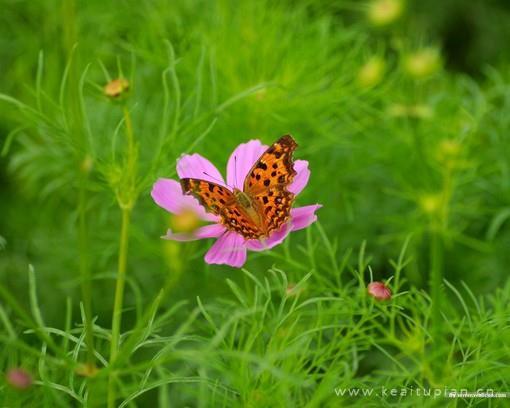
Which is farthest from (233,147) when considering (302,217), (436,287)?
(436,287)

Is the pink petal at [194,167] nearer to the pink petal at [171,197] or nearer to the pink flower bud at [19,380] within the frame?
the pink petal at [171,197]

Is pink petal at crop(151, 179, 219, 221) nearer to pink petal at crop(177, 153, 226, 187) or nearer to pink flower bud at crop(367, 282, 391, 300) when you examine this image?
pink petal at crop(177, 153, 226, 187)

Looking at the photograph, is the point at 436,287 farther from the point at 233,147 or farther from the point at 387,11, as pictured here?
the point at 233,147

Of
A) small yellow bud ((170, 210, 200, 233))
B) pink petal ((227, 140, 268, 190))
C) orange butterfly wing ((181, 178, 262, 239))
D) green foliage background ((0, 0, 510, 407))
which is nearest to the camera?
small yellow bud ((170, 210, 200, 233))

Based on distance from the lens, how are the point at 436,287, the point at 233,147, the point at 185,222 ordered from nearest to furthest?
the point at 185,222, the point at 436,287, the point at 233,147

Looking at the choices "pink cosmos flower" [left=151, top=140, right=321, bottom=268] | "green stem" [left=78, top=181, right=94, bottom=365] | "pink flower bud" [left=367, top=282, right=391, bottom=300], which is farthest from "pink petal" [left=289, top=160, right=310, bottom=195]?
"green stem" [left=78, top=181, right=94, bottom=365]
